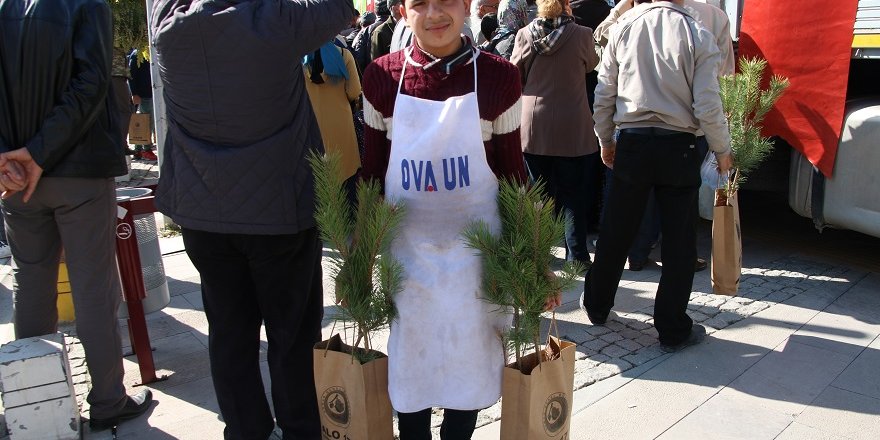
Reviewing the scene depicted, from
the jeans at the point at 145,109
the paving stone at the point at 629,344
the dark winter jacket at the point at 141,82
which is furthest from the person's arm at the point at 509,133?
the jeans at the point at 145,109

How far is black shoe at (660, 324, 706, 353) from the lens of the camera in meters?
3.93

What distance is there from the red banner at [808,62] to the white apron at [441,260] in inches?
138

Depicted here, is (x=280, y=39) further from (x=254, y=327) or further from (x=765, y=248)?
(x=765, y=248)

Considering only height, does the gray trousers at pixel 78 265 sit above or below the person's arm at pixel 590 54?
below

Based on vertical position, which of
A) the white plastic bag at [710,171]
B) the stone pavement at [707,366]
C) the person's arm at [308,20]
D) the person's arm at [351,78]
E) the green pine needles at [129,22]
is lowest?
the stone pavement at [707,366]

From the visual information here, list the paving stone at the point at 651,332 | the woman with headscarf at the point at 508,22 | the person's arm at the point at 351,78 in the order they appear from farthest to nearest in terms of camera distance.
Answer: the woman with headscarf at the point at 508,22, the person's arm at the point at 351,78, the paving stone at the point at 651,332

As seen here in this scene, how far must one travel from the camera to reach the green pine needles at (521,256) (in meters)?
2.12

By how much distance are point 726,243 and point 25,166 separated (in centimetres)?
346

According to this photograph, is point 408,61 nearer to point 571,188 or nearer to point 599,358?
point 599,358

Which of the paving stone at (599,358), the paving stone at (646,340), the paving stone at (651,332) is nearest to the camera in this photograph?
the paving stone at (599,358)

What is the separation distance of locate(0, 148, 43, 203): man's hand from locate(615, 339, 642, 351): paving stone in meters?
2.94

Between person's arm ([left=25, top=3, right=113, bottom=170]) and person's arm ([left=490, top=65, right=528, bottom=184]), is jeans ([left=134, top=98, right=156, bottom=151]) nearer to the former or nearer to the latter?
person's arm ([left=25, top=3, right=113, bottom=170])

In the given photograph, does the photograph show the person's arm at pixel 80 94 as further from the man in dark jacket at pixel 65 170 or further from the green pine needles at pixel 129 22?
the green pine needles at pixel 129 22

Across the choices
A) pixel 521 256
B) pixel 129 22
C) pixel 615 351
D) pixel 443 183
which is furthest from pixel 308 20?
pixel 129 22
